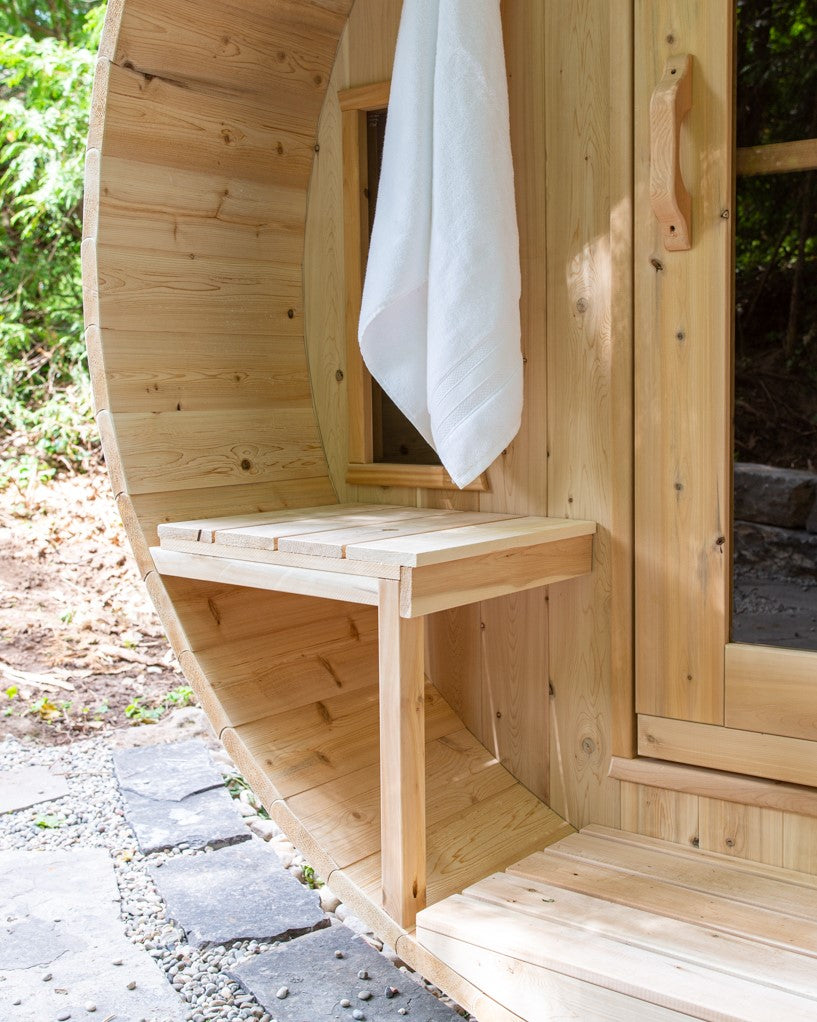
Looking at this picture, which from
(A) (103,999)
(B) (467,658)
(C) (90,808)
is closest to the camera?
(A) (103,999)

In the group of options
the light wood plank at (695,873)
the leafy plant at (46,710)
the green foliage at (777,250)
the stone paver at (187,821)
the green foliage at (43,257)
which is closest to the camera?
the light wood plank at (695,873)

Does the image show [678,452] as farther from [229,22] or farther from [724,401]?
[229,22]

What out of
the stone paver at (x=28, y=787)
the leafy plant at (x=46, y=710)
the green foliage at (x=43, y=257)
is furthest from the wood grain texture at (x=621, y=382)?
the green foliage at (x=43, y=257)

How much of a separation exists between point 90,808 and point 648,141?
2.36m

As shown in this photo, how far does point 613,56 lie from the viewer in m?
2.00

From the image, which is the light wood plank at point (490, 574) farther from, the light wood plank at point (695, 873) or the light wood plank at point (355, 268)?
the light wood plank at point (355, 268)

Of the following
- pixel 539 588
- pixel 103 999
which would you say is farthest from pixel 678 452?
pixel 103 999

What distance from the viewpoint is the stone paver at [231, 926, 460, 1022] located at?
6.61ft

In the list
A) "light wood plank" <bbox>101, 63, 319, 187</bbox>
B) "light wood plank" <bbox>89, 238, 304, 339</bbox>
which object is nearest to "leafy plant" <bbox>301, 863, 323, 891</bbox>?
"light wood plank" <bbox>89, 238, 304, 339</bbox>

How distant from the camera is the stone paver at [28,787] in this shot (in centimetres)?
309

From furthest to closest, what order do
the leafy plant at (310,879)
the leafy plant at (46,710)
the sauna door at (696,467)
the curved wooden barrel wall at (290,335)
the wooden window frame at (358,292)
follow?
the leafy plant at (46,710) → the leafy plant at (310,879) → the wooden window frame at (358,292) → the curved wooden barrel wall at (290,335) → the sauna door at (696,467)

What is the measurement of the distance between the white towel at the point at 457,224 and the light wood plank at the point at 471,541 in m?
0.15

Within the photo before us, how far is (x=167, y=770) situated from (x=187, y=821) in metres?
0.39

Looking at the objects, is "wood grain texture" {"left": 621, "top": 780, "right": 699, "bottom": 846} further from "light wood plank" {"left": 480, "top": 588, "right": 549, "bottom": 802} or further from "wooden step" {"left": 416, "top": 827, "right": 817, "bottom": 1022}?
"light wood plank" {"left": 480, "top": 588, "right": 549, "bottom": 802}
